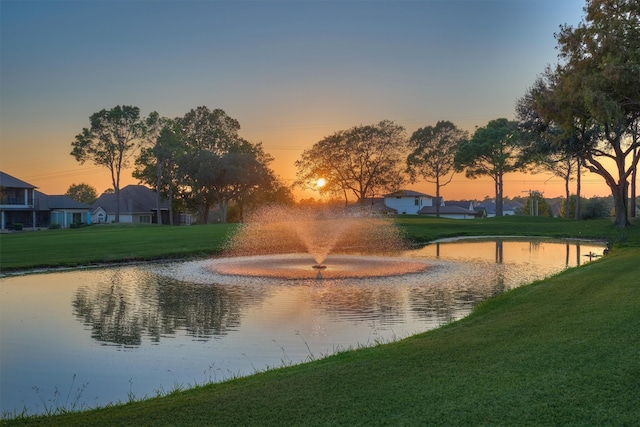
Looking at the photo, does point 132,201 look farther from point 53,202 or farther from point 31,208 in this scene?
point 31,208

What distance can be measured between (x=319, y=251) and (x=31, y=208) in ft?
171

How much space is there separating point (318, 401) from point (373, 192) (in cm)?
7880

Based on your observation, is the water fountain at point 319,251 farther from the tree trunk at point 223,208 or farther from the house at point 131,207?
the house at point 131,207

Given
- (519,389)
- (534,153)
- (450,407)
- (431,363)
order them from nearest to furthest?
1. (450,407)
2. (519,389)
3. (431,363)
4. (534,153)

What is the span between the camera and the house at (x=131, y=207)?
83688mm

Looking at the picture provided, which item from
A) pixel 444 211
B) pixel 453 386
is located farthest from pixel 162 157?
pixel 453 386

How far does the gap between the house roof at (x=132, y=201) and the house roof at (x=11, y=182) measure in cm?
1557

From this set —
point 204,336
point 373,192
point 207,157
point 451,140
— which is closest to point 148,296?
point 204,336

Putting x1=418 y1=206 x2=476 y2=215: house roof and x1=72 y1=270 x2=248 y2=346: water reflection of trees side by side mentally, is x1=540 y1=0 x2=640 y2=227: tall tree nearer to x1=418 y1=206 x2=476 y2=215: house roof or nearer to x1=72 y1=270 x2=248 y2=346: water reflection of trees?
x1=72 y1=270 x2=248 y2=346: water reflection of trees

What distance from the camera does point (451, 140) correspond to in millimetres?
87438

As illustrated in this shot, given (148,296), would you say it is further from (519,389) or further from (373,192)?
(373,192)

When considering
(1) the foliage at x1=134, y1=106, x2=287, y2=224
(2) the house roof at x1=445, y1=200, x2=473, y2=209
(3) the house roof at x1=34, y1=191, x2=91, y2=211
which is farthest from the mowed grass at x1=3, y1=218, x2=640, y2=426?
(2) the house roof at x1=445, y1=200, x2=473, y2=209

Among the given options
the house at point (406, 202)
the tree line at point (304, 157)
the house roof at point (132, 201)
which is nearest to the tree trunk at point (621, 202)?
the tree line at point (304, 157)

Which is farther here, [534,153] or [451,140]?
[451,140]
